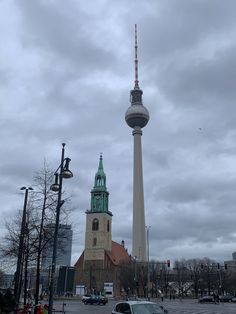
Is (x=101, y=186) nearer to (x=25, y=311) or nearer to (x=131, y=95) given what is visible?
(x=131, y=95)

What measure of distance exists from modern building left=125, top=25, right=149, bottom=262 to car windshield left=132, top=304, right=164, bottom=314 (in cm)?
11417

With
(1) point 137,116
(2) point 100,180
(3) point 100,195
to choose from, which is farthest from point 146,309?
(1) point 137,116

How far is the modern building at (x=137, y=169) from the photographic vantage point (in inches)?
5536

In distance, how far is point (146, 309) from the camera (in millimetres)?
17688

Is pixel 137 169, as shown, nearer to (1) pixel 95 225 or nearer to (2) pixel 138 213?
(2) pixel 138 213

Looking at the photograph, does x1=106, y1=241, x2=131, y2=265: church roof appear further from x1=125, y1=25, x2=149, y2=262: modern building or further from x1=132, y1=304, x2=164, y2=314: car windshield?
x1=132, y1=304, x2=164, y2=314: car windshield

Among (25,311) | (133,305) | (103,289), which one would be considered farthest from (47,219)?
(103,289)

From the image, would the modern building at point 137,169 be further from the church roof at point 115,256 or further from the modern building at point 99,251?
the modern building at point 99,251

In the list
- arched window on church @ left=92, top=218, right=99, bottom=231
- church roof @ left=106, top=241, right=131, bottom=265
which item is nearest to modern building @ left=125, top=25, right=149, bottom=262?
church roof @ left=106, top=241, right=131, bottom=265

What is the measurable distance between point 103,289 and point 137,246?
2119 centimetres

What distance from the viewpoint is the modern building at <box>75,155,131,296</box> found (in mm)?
125875

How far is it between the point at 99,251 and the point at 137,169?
3152 centimetres

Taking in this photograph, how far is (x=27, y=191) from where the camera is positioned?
28.6 metres

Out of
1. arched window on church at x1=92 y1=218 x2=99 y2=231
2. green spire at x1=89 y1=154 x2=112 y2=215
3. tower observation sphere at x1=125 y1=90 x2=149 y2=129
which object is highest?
tower observation sphere at x1=125 y1=90 x2=149 y2=129
